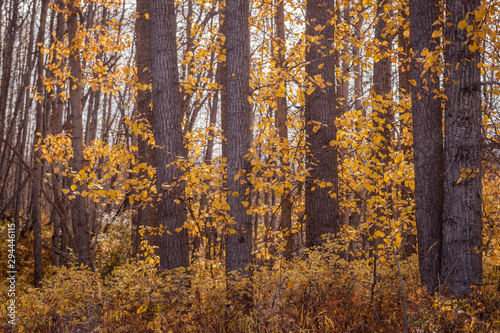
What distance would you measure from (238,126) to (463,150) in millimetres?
2578

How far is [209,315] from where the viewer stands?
14.2 feet

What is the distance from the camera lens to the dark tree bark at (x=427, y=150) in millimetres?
4668

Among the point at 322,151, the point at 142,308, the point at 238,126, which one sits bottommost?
the point at 142,308

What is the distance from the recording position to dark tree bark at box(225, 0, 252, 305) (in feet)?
16.3

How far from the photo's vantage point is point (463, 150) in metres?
4.33

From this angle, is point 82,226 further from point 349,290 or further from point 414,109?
point 414,109

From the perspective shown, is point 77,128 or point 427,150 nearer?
point 427,150

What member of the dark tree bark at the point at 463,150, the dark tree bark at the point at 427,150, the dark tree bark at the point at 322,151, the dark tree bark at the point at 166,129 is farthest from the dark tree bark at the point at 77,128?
the dark tree bark at the point at 463,150

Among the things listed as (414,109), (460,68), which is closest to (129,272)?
(414,109)

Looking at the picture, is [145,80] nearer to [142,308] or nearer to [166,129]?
[166,129]

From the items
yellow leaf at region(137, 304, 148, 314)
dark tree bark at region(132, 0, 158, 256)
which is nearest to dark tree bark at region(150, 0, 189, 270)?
yellow leaf at region(137, 304, 148, 314)

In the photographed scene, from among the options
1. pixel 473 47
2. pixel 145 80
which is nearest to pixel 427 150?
pixel 473 47

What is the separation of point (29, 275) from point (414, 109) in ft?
33.0

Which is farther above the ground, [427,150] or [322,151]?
[322,151]
